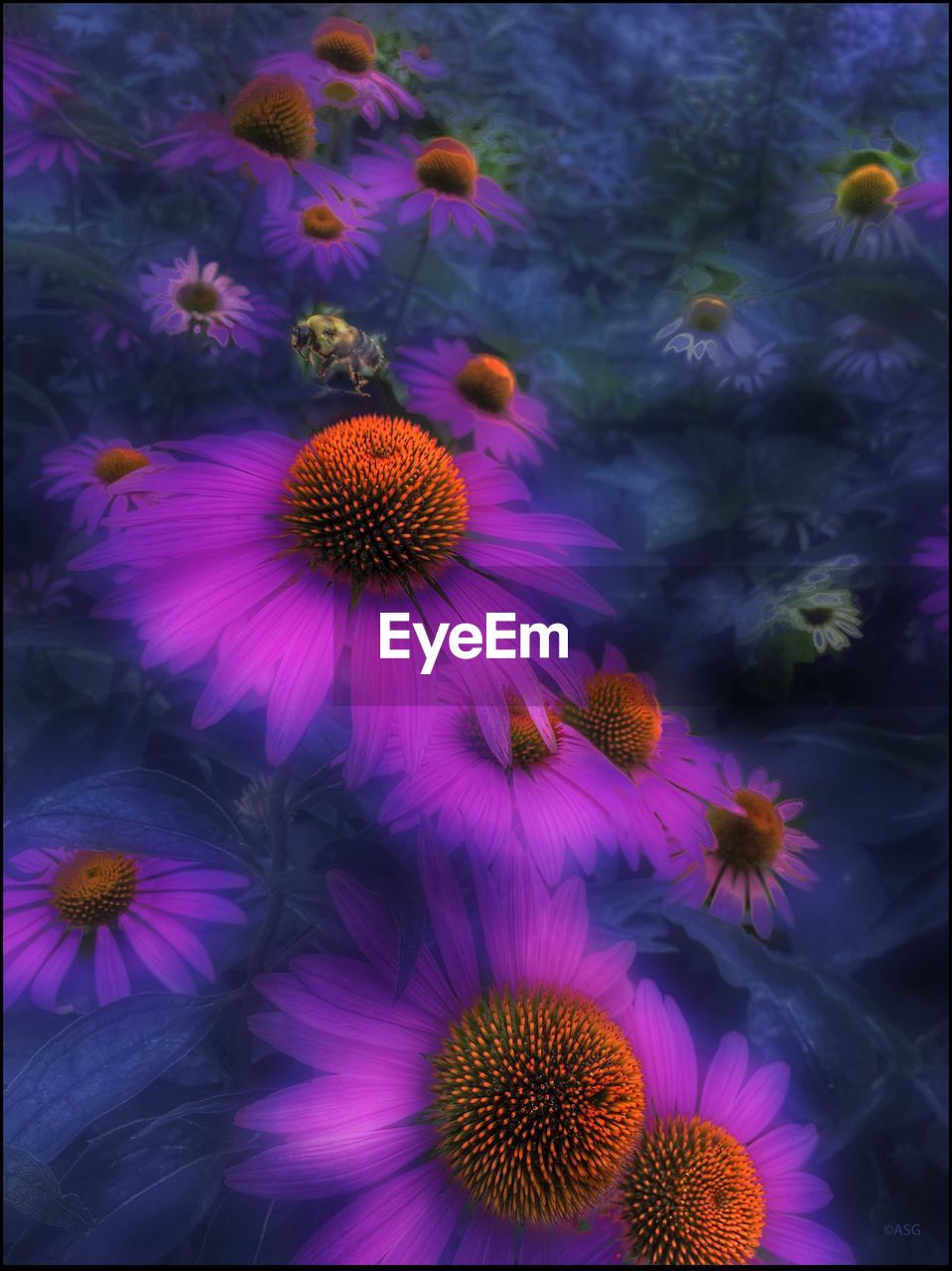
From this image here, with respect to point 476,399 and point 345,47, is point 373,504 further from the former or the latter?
point 345,47

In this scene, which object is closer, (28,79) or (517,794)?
(517,794)

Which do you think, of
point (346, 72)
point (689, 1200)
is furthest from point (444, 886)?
point (346, 72)

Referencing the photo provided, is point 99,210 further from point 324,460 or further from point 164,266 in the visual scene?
point 324,460

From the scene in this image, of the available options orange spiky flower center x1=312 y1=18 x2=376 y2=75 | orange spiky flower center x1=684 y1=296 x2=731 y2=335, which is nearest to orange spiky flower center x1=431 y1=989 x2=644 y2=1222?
orange spiky flower center x1=684 y1=296 x2=731 y2=335

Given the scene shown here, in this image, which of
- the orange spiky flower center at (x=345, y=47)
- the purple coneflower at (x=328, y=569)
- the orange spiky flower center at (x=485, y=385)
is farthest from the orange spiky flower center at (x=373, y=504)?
the orange spiky flower center at (x=345, y=47)

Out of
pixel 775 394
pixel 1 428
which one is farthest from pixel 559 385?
pixel 1 428

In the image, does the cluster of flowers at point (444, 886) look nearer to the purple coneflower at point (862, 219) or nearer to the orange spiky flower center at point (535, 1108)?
the orange spiky flower center at point (535, 1108)
